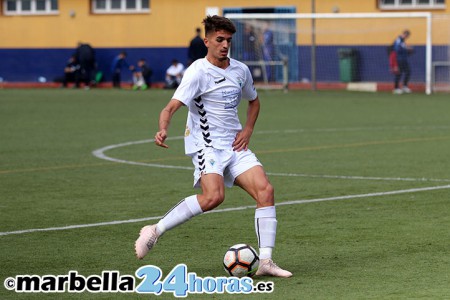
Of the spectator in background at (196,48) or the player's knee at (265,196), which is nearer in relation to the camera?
the player's knee at (265,196)

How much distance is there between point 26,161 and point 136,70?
100 feet

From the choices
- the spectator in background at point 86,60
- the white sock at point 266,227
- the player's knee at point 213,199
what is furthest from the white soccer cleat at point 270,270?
the spectator in background at point 86,60

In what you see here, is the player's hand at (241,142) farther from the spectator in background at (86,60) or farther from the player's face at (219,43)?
the spectator in background at (86,60)

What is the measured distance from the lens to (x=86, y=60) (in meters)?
46.1

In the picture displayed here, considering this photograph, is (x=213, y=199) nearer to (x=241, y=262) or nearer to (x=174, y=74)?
(x=241, y=262)

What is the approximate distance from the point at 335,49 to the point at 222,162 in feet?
113

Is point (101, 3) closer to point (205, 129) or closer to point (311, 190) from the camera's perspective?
point (311, 190)

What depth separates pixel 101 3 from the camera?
1959 inches

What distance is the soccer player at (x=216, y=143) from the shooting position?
345 inches

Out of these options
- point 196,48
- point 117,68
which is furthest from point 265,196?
point 117,68

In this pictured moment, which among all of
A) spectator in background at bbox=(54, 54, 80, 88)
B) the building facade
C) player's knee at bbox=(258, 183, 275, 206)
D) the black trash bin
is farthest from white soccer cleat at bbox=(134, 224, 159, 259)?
spectator in background at bbox=(54, 54, 80, 88)

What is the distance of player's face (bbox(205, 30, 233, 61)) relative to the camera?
8742mm

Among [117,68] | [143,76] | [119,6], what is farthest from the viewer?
[119,6]

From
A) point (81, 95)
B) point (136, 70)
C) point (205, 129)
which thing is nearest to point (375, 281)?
point (205, 129)
